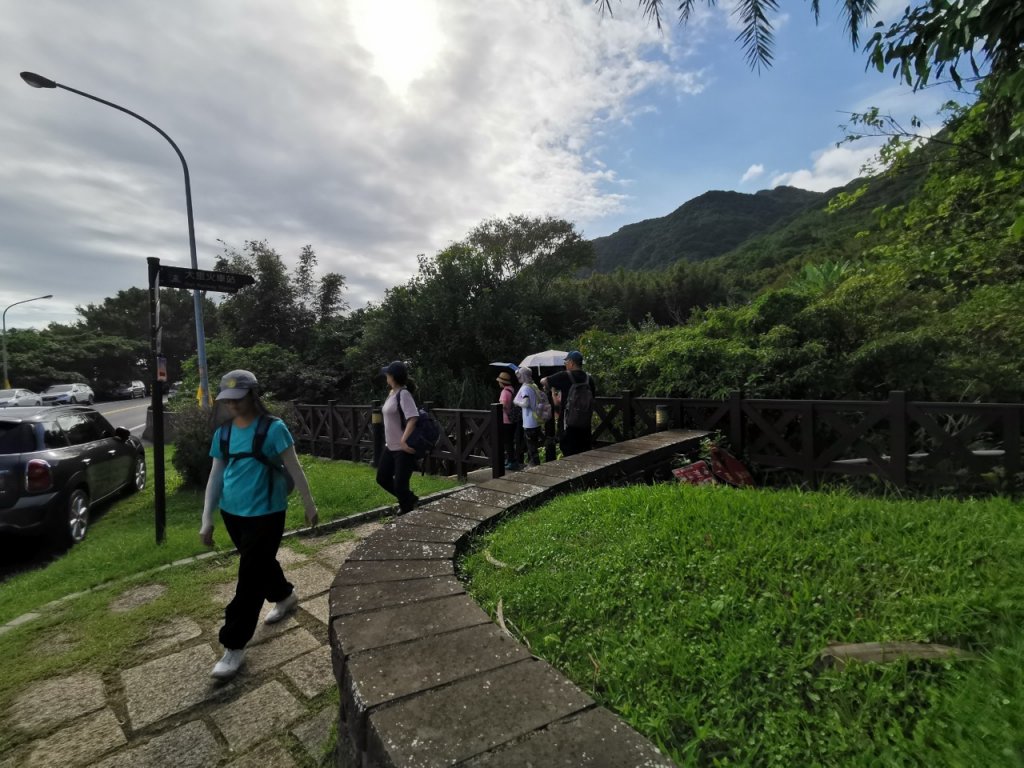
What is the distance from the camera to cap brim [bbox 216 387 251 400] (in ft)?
8.87

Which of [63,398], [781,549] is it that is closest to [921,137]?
[781,549]

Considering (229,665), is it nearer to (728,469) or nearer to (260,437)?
(260,437)

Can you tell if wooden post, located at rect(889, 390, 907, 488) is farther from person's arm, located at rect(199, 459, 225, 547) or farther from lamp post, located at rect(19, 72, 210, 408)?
lamp post, located at rect(19, 72, 210, 408)

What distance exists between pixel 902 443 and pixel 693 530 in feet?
11.0

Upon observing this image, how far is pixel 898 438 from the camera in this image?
4.51 metres

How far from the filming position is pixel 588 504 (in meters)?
3.05

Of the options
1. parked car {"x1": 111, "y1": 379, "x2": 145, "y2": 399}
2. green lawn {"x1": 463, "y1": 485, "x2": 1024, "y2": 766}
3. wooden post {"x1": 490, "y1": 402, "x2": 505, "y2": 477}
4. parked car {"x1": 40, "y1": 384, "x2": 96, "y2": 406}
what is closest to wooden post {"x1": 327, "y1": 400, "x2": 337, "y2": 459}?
wooden post {"x1": 490, "y1": 402, "x2": 505, "y2": 477}

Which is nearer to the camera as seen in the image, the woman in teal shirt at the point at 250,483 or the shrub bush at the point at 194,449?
the woman in teal shirt at the point at 250,483

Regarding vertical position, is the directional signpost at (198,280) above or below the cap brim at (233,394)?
above

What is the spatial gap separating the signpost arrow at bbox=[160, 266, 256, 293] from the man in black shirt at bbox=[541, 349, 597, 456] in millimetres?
3602

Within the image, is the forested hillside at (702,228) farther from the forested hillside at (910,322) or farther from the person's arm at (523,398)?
the person's arm at (523,398)

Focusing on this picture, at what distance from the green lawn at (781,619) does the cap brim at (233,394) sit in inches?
62.1

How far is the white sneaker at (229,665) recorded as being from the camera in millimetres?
2468

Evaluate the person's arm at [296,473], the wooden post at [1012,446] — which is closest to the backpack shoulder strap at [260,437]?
the person's arm at [296,473]
